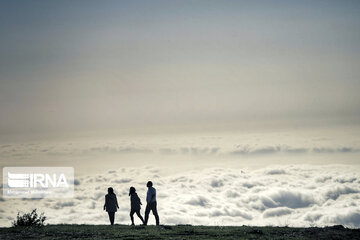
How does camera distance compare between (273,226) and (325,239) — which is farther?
(273,226)

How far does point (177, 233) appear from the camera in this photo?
25.6m

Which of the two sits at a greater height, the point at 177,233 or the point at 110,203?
the point at 110,203

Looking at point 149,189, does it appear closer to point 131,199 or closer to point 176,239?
point 131,199

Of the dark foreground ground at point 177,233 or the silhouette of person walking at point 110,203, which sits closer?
the dark foreground ground at point 177,233

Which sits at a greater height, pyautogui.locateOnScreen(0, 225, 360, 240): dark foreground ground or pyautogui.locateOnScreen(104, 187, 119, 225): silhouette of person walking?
pyautogui.locateOnScreen(104, 187, 119, 225): silhouette of person walking

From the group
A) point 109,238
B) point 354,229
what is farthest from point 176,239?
point 354,229

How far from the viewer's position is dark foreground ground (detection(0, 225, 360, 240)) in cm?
2467

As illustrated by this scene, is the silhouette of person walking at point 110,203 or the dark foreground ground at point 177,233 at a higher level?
the silhouette of person walking at point 110,203

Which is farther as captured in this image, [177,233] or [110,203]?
[110,203]

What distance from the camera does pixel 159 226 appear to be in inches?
1142

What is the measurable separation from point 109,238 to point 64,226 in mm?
6967

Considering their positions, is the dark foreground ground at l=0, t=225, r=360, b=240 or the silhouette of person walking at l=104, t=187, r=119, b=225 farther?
the silhouette of person walking at l=104, t=187, r=119, b=225

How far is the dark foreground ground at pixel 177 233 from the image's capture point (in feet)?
80.9

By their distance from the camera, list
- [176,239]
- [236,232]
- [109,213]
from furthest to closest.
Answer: [109,213] → [236,232] → [176,239]
